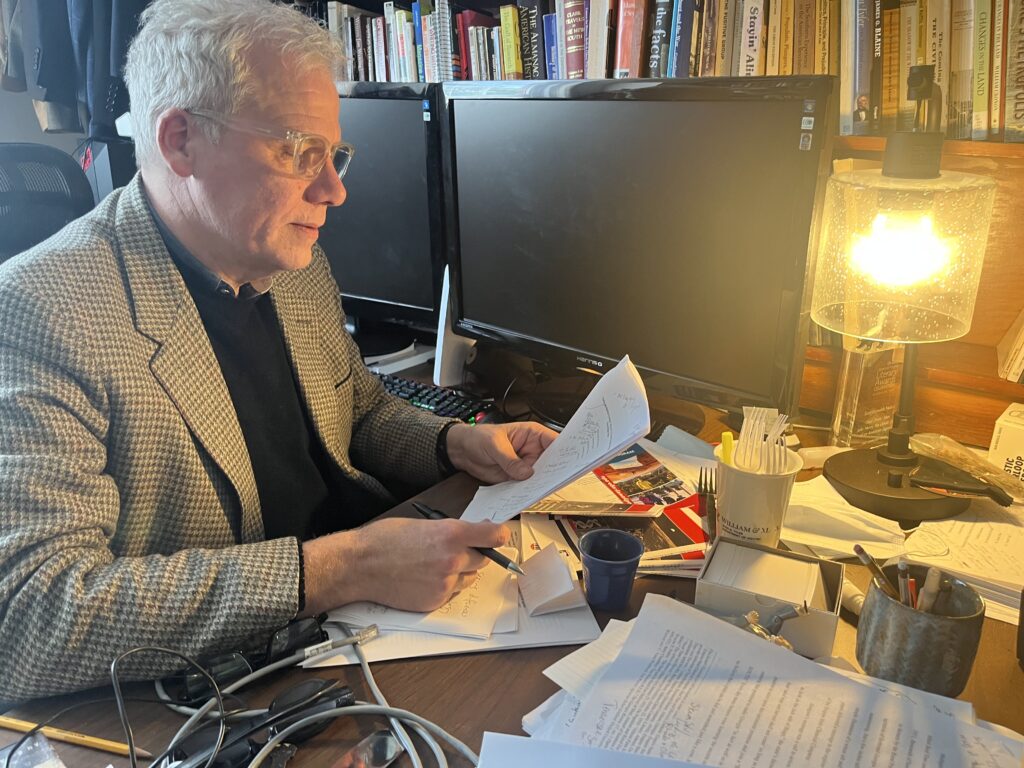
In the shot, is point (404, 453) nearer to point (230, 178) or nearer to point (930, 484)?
point (230, 178)

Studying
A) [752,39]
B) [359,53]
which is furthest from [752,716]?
[359,53]

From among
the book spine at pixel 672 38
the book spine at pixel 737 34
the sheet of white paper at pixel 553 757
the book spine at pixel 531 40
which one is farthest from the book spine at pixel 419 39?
the sheet of white paper at pixel 553 757

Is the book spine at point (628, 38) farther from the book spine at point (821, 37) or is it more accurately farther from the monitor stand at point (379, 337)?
the monitor stand at point (379, 337)

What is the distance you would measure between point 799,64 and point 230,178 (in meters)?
0.97

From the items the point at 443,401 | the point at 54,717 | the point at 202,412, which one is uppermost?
the point at 202,412

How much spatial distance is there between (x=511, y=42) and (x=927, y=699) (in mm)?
1547

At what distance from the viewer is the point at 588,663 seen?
2.48 ft

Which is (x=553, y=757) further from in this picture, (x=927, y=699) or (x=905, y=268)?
(x=905, y=268)

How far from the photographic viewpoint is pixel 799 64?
A: 1364mm

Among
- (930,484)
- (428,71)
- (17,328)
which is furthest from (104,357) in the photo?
(428,71)

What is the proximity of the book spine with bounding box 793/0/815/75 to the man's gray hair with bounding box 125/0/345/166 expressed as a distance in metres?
0.80

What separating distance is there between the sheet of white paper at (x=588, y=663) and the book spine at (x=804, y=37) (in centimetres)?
103

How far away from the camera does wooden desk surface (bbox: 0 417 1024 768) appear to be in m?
0.69

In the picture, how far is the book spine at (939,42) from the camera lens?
47.4 inches
